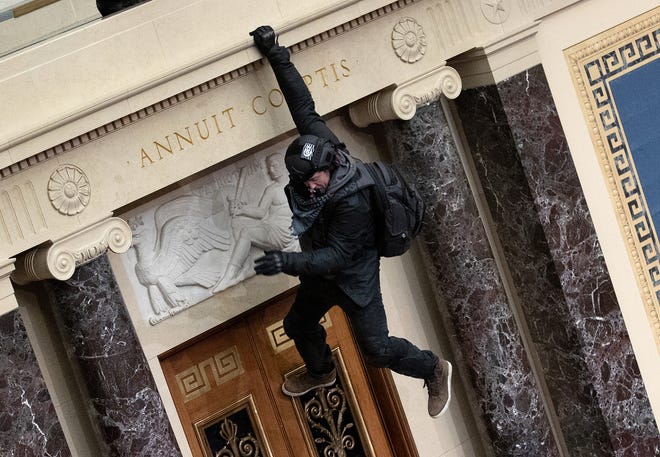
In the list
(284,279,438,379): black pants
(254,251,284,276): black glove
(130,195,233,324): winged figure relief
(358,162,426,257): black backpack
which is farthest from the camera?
(130,195,233,324): winged figure relief

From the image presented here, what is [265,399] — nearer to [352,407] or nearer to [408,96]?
[352,407]

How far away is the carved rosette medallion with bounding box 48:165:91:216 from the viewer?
6.60 metres

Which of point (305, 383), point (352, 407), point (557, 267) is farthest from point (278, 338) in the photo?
point (557, 267)

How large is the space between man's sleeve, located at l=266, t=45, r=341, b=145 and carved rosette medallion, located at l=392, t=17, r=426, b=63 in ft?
2.46

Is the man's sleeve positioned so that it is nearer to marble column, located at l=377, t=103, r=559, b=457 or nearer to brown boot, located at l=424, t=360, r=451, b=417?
marble column, located at l=377, t=103, r=559, b=457

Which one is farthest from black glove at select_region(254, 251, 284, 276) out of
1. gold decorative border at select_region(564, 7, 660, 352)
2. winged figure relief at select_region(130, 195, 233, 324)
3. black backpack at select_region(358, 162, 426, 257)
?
gold decorative border at select_region(564, 7, 660, 352)

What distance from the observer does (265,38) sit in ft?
22.6

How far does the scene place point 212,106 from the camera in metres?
6.99

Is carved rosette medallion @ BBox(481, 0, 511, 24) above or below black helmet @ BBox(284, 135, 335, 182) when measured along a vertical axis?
above

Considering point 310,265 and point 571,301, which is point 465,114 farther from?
point 310,265

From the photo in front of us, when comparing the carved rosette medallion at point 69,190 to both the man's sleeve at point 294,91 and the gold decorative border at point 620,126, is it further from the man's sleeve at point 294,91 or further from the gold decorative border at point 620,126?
the gold decorative border at point 620,126

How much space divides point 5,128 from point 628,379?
3828mm

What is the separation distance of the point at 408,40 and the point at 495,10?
57 centimetres

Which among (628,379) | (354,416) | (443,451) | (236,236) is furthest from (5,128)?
(628,379)
